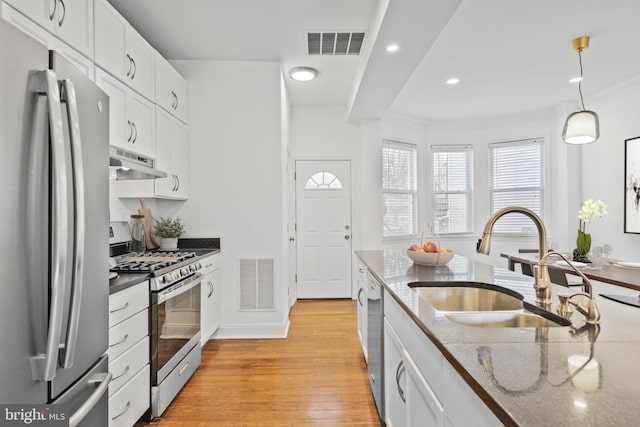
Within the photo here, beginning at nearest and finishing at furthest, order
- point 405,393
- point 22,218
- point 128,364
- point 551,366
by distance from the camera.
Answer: point 551,366, point 22,218, point 405,393, point 128,364

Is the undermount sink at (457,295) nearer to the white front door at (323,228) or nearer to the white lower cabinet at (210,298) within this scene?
the white lower cabinet at (210,298)

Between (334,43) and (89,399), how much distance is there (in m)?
3.06

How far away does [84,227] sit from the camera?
3.79ft

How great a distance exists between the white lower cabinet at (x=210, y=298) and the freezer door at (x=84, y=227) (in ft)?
5.13

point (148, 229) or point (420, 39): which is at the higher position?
point (420, 39)

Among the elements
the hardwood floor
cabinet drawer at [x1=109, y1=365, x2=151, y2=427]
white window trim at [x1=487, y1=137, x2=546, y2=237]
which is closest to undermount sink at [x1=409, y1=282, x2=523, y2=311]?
the hardwood floor

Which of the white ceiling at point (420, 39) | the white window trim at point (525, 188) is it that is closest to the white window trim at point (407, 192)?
the white ceiling at point (420, 39)

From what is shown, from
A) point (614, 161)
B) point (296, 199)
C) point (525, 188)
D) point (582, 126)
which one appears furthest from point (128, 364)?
point (525, 188)

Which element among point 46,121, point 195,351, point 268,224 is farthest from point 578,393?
point 268,224

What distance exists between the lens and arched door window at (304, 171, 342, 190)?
196 inches

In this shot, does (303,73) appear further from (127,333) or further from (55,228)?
(55,228)

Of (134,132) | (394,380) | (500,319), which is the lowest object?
(394,380)

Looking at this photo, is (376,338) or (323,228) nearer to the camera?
(376,338)

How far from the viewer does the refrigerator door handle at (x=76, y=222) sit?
3.45 ft
